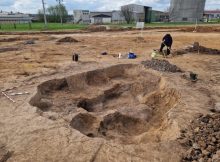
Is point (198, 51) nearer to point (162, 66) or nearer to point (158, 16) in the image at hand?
point (162, 66)

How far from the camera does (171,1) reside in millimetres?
65125

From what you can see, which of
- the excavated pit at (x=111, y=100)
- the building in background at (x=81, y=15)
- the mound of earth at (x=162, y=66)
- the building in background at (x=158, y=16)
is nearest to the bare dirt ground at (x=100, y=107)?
the excavated pit at (x=111, y=100)

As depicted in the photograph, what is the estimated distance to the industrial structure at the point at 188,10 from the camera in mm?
60666

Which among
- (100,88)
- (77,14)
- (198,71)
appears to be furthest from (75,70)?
(77,14)

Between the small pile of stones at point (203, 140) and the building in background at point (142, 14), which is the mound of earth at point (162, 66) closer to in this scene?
the small pile of stones at point (203, 140)

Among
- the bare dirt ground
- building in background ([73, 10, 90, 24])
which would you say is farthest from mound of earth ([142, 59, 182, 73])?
building in background ([73, 10, 90, 24])

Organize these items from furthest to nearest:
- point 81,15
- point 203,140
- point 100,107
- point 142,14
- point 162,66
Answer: point 81,15 → point 142,14 → point 162,66 → point 100,107 → point 203,140

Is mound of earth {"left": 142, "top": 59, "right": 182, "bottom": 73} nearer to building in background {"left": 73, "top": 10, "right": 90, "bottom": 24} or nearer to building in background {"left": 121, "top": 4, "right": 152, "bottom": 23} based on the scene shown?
building in background {"left": 121, "top": 4, "right": 152, "bottom": 23}

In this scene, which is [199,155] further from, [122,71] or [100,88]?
[122,71]

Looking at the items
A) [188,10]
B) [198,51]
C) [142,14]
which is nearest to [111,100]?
[198,51]

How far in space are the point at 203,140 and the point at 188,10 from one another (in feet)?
203

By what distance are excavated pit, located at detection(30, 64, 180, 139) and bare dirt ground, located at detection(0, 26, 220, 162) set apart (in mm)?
29

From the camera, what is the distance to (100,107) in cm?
890

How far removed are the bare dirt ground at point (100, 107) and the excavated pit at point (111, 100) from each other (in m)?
0.03
